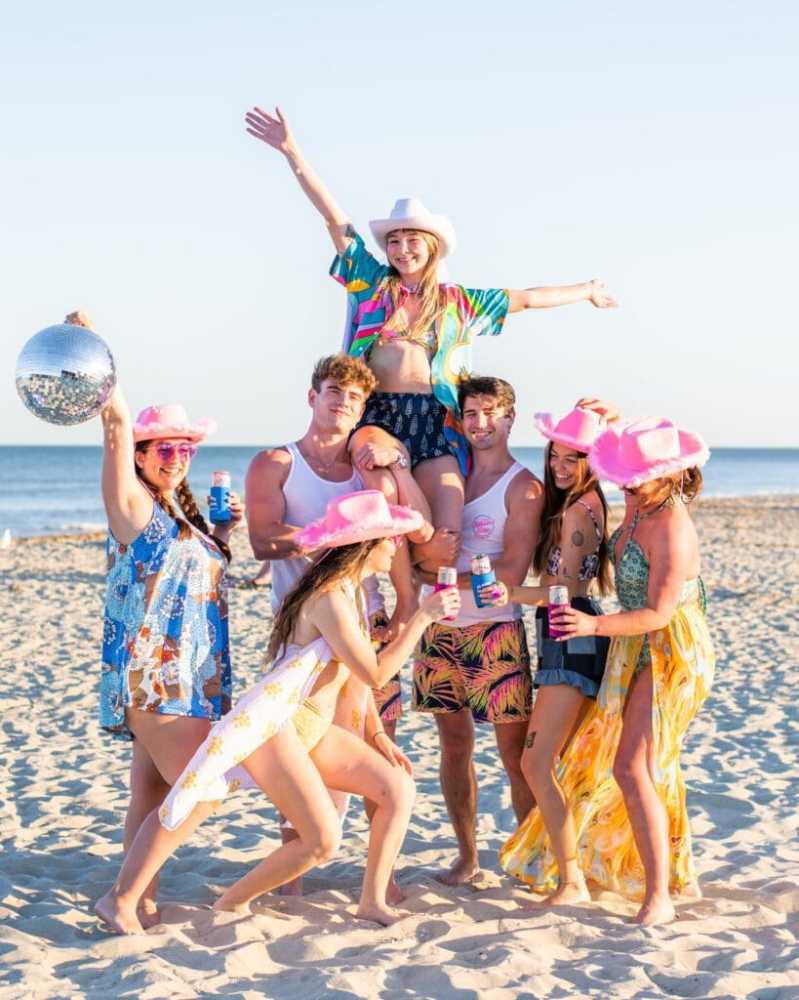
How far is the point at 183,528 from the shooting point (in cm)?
472

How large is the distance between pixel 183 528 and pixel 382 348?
4.02ft

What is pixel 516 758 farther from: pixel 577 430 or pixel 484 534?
pixel 577 430

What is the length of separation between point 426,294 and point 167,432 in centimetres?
130

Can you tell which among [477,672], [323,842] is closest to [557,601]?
[477,672]

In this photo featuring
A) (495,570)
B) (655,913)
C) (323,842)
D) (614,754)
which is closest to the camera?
(323,842)

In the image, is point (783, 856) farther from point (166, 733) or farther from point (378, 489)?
point (166, 733)

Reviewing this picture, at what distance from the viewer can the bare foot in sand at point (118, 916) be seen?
4.55 metres

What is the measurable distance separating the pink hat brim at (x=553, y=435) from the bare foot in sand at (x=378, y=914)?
2.01 meters

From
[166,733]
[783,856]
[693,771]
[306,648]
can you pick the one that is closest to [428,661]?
[306,648]

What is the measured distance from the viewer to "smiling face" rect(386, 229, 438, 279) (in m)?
5.25

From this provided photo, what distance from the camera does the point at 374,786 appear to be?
4.70 metres

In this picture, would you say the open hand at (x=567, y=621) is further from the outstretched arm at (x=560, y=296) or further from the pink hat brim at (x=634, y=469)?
the outstretched arm at (x=560, y=296)

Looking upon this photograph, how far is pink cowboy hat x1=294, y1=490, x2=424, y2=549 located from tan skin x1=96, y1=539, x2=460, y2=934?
104 millimetres

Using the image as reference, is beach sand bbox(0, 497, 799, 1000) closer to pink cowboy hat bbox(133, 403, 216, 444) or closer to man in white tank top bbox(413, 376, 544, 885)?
man in white tank top bbox(413, 376, 544, 885)
